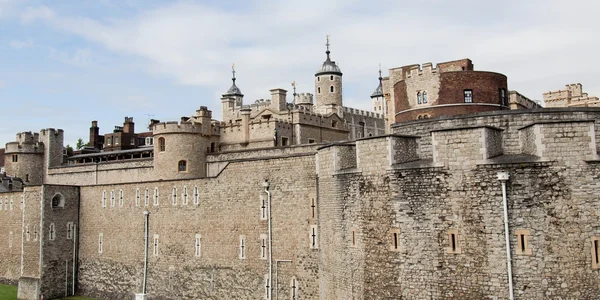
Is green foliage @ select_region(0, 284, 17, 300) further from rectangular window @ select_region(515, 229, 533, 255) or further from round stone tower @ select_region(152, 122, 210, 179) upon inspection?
rectangular window @ select_region(515, 229, 533, 255)

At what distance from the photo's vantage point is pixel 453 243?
56.2 ft

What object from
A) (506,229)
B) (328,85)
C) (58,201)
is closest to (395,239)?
(506,229)

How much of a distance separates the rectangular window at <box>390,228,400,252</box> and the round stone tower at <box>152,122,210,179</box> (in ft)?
71.3

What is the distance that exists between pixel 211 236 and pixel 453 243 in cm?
1709

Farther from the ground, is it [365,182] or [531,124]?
[531,124]

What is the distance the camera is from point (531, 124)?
1662 cm

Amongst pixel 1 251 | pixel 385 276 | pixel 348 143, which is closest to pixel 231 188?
pixel 348 143

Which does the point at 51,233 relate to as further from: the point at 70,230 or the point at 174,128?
the point at 174,128

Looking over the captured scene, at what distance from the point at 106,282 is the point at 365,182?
24.0 metres

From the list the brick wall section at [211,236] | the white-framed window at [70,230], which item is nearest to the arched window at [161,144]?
the brick wall section at [211,236]

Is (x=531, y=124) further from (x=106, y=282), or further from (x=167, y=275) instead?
(x=106, y=282)

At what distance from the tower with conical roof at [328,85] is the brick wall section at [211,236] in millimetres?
27468

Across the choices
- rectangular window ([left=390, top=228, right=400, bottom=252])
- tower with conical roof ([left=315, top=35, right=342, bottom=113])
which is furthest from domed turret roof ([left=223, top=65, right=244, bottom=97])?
rectangular window ([left=390, top=228, right=400, bottom=252])

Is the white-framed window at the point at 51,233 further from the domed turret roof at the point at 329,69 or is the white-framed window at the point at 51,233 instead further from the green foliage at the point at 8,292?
the domed turret roof at the point at 329,69
